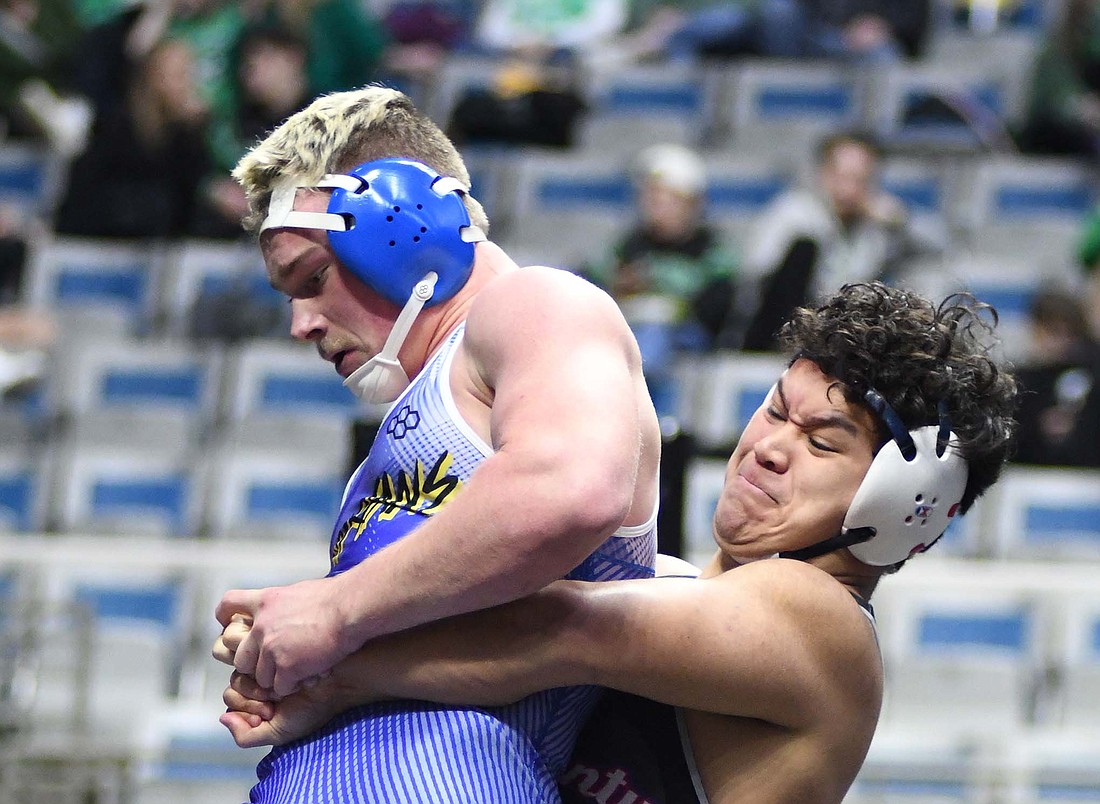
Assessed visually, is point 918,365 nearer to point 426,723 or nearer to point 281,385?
point 426,723

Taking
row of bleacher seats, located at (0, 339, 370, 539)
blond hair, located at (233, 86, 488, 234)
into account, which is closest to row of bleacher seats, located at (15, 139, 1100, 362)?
row of bleacher seats, located at (0, 339, 370, 539)

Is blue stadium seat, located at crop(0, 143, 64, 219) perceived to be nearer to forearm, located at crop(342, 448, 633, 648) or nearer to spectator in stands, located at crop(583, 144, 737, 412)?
spectator in stands, located at crop(583, 144, 737, 412)

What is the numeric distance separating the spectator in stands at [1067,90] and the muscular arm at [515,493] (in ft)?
23.5

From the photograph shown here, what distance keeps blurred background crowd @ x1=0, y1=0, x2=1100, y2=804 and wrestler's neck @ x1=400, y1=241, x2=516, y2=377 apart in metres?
1.61

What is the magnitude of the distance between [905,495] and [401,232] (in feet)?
2.55

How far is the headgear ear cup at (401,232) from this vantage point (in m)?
2.21

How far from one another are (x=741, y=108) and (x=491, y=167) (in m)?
1.52

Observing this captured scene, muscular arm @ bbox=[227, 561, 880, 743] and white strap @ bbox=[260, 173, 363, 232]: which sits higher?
white strap @ bbox=[260, 173, 363, 232]

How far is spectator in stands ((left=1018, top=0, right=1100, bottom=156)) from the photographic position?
8.62 m

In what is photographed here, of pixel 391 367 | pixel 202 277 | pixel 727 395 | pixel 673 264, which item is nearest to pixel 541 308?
pixel 391 367

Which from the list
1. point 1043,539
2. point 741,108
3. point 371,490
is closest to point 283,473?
point 1043,539

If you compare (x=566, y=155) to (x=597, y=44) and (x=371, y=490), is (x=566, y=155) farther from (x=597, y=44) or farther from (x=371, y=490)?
(x=371, y=490)

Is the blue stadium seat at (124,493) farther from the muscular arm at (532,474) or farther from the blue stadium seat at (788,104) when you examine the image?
the muscular arm at (532,474)

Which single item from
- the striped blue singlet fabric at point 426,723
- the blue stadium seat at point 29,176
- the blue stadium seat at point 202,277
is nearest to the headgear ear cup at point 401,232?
the striped blue singlet fabric at point 426,723
